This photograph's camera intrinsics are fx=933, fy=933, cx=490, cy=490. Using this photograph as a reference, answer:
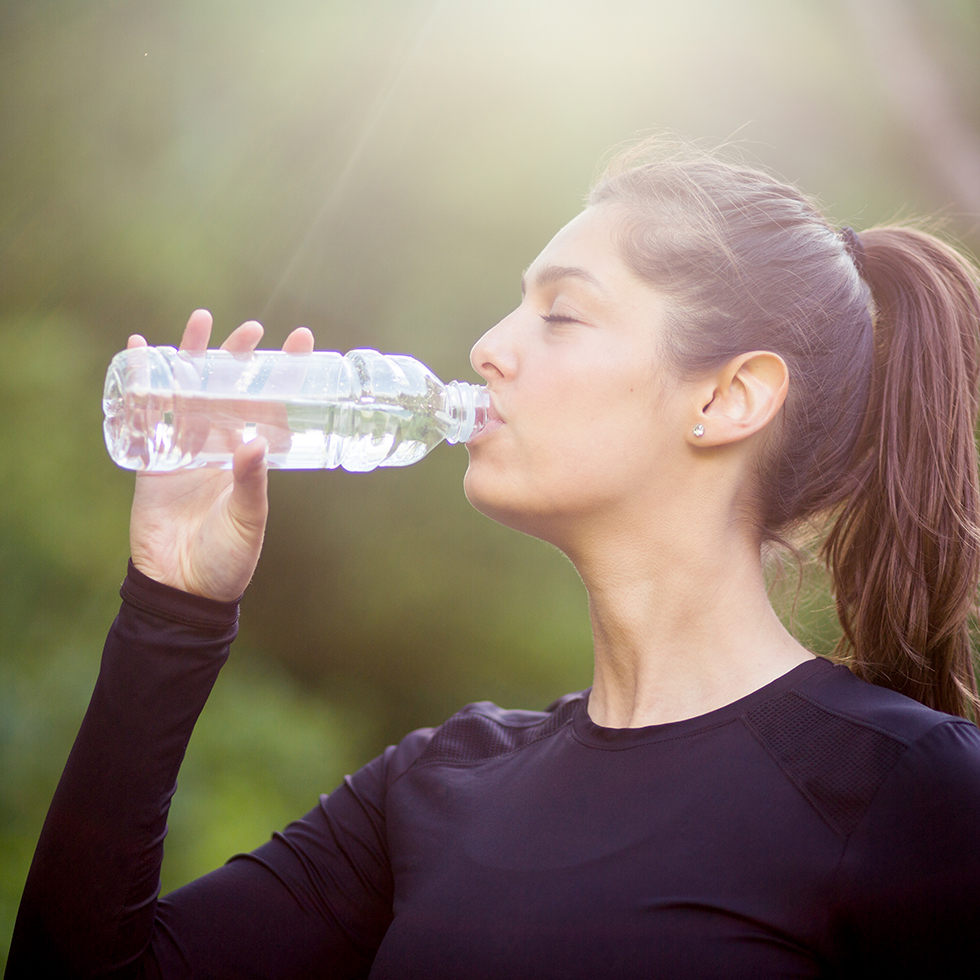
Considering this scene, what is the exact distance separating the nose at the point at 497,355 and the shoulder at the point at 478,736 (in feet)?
1.71

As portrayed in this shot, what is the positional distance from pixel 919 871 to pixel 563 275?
2.83 feet

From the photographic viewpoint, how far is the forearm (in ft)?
4.07

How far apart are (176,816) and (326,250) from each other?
5.44 ft

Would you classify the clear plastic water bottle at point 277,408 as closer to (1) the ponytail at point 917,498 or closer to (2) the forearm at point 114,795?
(2) the forearm at point 114,795

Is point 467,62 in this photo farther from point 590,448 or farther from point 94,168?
point 590,448

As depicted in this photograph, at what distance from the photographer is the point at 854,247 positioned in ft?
4.95

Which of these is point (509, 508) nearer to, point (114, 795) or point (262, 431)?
point (262, 431)

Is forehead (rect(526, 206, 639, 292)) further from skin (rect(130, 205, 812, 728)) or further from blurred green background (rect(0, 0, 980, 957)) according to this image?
blurred green background (rect(0, 0, 980, 957))

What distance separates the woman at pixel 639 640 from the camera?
1086 mm

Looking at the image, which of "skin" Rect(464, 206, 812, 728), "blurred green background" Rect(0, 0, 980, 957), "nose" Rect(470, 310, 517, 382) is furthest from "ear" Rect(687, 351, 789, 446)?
"blurred green background" Rect(0, 0, 980, 957)

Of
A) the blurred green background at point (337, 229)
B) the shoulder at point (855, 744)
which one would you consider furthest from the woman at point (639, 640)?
the blurred green background at point (337, 229)

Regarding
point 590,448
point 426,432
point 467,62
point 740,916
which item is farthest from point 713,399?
point 467,62

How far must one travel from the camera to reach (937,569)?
1.34 m

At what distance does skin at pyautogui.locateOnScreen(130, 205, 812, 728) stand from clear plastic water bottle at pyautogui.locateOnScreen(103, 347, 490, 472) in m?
0.05
